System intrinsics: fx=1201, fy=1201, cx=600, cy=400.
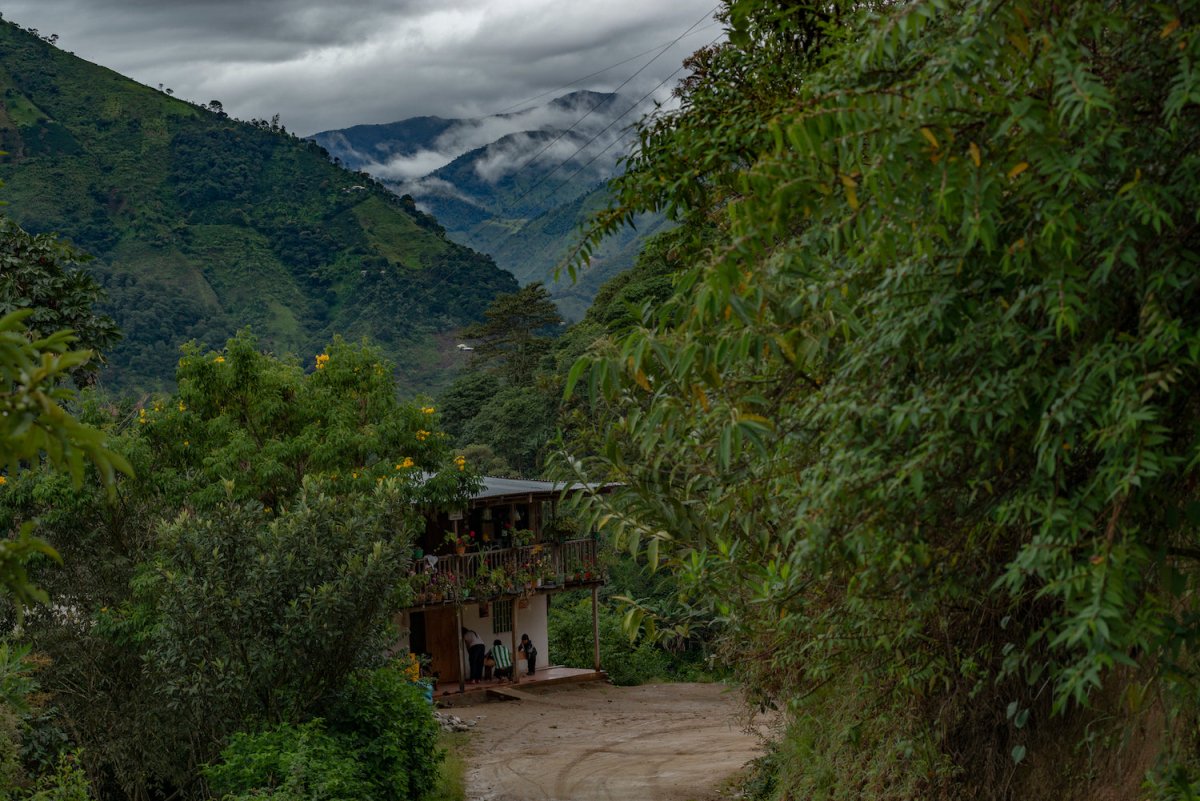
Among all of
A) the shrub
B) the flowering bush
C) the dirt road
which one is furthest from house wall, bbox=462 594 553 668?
the flowering bush

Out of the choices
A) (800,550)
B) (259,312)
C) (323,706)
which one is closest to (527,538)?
(323,706)

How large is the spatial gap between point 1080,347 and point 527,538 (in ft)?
83.3

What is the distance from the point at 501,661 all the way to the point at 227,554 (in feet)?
54.3

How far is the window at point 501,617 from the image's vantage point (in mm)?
30062

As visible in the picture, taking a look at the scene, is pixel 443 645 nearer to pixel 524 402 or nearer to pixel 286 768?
pixel 286 768

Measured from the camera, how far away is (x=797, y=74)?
931 centimetres

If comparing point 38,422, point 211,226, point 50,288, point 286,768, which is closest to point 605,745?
point 286,768

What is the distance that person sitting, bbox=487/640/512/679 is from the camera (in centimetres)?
2898

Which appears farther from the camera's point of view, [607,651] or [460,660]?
[607,651]

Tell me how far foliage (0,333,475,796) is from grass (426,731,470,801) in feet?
10.0

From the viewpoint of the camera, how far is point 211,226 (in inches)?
3888

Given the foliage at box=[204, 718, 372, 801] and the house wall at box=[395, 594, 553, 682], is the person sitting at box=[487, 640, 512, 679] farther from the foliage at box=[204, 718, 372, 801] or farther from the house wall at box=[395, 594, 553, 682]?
the foliage at box=[204, 718, 372, 801]

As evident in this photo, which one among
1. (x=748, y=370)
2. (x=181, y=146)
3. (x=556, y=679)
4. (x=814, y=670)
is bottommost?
(x=556, y=679)

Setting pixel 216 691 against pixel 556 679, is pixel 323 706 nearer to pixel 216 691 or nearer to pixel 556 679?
pixel 216 691
